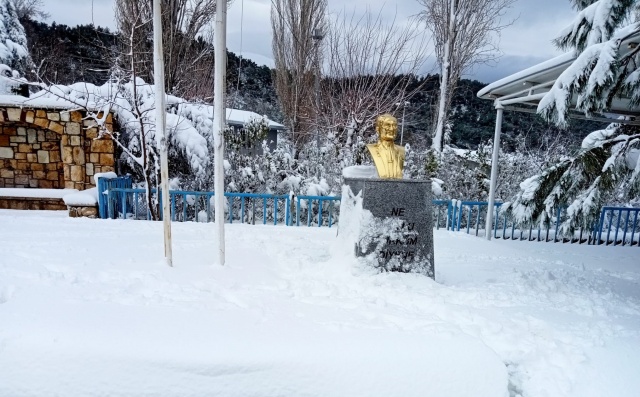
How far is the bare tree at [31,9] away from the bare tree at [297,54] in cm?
1367

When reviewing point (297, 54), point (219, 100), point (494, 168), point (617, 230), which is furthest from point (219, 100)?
point (297, 54)

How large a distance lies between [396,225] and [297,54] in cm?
1006

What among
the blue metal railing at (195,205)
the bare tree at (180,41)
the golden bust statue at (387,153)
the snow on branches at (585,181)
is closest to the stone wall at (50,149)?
the blue metal railing at (195,205)

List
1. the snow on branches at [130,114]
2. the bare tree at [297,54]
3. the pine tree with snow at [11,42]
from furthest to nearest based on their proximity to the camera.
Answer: the bare tree at [297,54], the pine tree with snow at [11,42], the snow on branches at [130,114]

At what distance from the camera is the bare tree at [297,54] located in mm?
11914

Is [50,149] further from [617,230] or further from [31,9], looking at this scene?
[31,9]

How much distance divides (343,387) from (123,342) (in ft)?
4.38

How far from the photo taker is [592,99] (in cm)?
257

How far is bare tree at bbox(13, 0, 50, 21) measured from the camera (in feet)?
59.3

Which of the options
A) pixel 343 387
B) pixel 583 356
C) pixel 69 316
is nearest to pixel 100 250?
pixel 69 316

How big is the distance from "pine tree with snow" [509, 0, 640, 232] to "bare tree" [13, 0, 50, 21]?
2301cm

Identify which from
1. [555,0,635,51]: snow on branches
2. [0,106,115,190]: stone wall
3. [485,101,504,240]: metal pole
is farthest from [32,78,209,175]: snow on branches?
[555,0,635,51]: snow on branches

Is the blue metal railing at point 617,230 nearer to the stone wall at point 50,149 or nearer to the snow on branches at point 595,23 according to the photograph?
the snow on branches at point 595,23

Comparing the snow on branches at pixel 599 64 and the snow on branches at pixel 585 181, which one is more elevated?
the snow on branches at pixel 599 64
